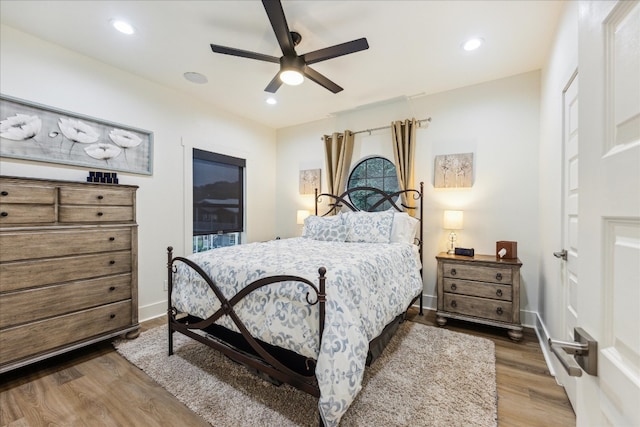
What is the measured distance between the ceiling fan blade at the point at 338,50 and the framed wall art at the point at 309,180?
94.4 inches

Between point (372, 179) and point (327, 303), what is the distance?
2895 millimetres

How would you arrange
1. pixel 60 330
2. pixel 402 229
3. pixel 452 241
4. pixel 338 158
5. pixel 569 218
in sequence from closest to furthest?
pixel 569 218
pixel 60 330
pixel 402 229
pixel 452 241
pixel 338 158

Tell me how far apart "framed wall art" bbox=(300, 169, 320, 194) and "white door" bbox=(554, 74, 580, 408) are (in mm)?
3166

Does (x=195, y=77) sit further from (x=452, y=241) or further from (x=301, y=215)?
(x=452, y=241)

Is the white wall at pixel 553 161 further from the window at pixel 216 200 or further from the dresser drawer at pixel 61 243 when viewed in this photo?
the window at pixel 216 200

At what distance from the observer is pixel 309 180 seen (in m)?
4.66

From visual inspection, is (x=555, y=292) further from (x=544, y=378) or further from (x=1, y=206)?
(x=1, y=206)

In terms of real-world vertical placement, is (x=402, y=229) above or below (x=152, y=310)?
above

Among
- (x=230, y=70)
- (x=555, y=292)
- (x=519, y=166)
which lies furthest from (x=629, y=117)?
(x=230, y=70)

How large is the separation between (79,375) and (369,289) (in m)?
2.40

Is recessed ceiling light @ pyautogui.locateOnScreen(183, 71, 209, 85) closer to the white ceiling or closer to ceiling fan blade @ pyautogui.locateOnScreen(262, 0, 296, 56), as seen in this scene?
the white ceiling

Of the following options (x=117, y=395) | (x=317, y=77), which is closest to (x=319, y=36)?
(x=317, y=77)

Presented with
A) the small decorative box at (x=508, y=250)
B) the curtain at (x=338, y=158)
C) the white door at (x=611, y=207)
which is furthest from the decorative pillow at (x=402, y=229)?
the white door at (x=611, y=207)

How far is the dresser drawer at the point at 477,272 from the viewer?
274cm
